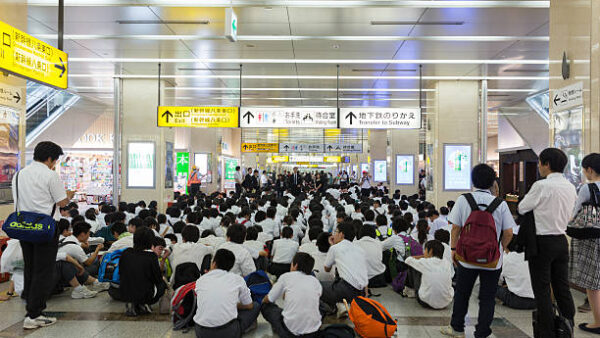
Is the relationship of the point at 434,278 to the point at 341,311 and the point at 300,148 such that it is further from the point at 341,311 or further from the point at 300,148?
the point at 300,148

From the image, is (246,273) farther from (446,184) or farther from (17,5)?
(446,184)

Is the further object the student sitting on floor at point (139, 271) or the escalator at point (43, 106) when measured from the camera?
the escalator at point (43, 106)

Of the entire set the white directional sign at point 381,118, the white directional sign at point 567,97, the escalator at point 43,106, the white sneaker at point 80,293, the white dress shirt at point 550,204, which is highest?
the escalator at point 43,106

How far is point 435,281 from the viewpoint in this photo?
5.85 m

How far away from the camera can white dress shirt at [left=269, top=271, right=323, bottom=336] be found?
4.43 meters

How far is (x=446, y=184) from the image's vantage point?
14.1 meters

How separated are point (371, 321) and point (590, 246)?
8.74 feet

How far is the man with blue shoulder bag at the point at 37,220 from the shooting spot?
15.5ft

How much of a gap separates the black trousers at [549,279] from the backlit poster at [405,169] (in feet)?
55.8

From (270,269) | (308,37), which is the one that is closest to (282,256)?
(270,269)

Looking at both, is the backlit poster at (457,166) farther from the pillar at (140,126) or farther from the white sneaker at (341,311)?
the white sneaker at (341,311)

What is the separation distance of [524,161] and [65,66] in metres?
21.1

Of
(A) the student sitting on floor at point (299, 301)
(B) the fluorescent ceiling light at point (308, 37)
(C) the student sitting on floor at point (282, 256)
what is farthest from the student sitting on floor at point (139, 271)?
(B) the fluorescent ceiling light at point (308, 37)

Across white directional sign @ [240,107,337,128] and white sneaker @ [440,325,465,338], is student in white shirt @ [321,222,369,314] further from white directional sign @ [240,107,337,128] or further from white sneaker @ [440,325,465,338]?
white directional sign @ [240,107,337,128]
